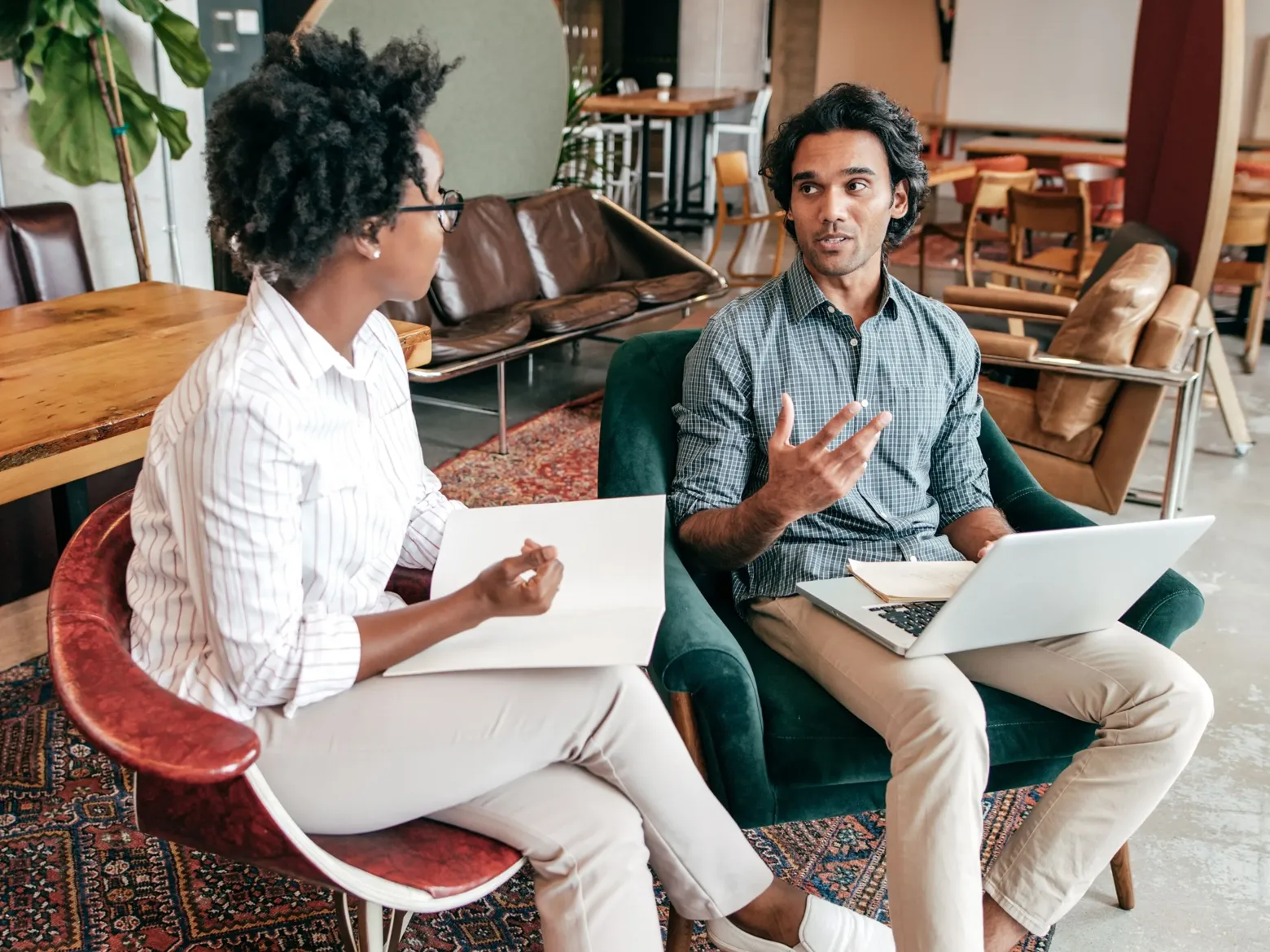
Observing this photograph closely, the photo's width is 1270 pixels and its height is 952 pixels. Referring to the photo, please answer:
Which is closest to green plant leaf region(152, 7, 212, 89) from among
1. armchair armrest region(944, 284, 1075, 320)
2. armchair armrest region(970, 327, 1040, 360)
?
armchair armrest region(944, 284, 1075, 320)

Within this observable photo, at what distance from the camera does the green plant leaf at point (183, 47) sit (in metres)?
3.94

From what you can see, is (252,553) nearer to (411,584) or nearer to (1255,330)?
(411,584)

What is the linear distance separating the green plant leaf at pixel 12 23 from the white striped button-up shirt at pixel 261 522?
2991mm

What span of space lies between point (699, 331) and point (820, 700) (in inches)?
29.5

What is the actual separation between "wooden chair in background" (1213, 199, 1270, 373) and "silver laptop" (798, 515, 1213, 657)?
14.0ft

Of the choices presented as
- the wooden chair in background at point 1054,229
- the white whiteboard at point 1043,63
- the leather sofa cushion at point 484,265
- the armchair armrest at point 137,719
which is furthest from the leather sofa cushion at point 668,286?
the white whiteboard at point 1043,63

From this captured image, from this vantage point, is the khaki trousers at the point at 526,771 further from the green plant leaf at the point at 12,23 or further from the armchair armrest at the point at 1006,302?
the green plant leaf at the point at 12,23

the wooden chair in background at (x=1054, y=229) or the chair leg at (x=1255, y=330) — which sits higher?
the wooden chair in background at (x=1054, y=229)

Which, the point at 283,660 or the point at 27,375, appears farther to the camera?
the point at 27,375

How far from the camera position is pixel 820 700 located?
1699 mm

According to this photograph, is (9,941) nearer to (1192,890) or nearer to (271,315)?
(271,315)

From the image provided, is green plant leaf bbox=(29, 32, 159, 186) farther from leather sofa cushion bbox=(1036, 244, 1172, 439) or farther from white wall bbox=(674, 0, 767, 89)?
→ white wall bbox=(674, 0, 767, 89)

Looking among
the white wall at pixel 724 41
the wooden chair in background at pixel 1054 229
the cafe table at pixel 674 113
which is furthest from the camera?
the white wall at pixel 724 41

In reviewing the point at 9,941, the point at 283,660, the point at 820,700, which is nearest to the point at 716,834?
the point at 820,700
